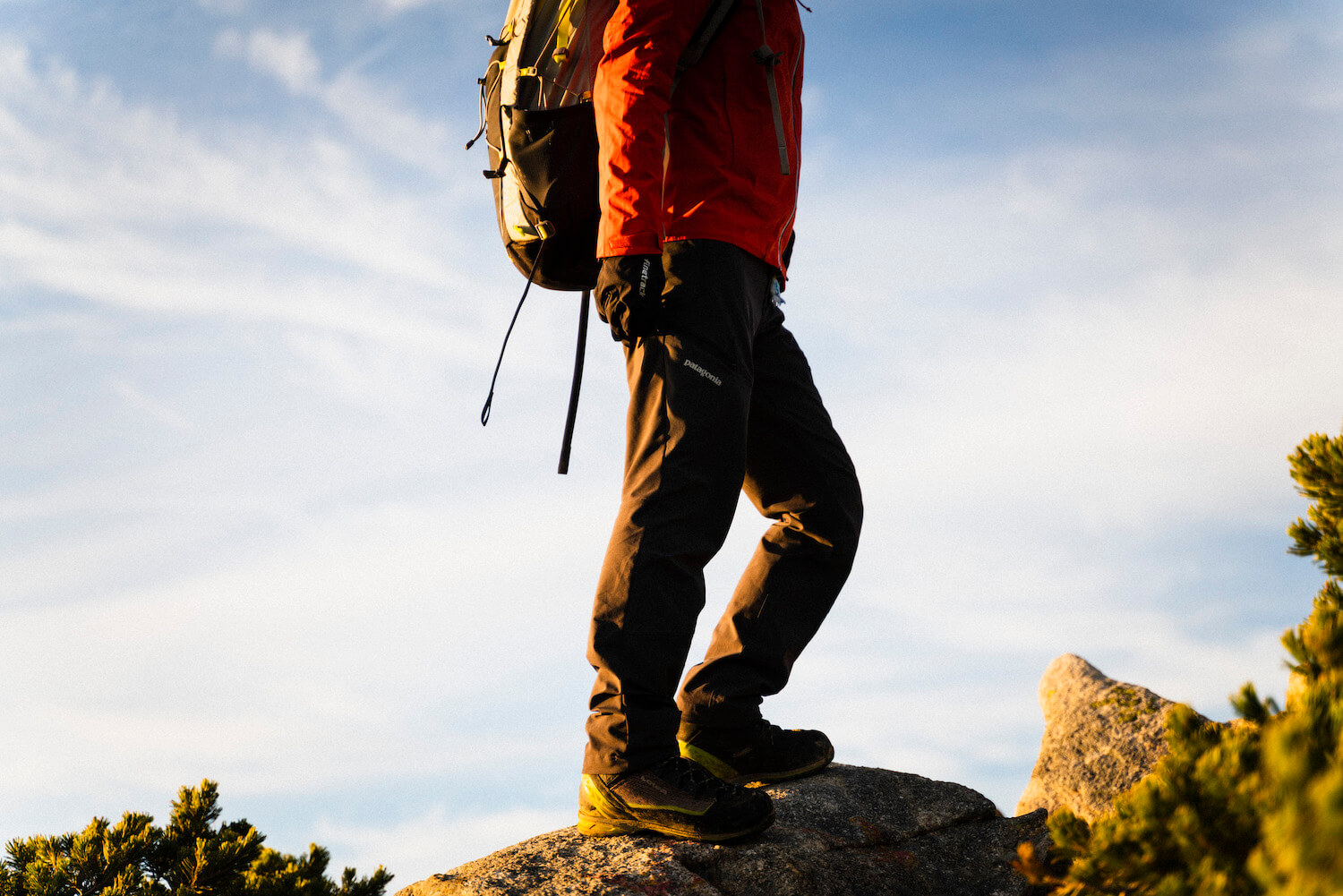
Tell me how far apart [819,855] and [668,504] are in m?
1.36

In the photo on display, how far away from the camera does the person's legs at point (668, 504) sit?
10.9ft

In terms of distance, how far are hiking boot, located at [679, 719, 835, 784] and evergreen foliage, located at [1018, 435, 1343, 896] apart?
6.57 feet

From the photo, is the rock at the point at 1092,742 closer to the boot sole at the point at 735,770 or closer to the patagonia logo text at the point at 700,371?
the boot sole at the point at 735,770

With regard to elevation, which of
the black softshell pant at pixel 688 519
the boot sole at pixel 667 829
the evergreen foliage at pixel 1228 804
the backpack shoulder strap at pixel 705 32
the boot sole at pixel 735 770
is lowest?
the evergreen foliage at pixel 1228 804

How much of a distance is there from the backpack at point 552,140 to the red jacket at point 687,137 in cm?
15

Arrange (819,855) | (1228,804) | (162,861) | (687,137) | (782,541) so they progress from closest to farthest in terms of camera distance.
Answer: (1228,804) → (819,855) → (687,137) → (782,541) → (162,861)

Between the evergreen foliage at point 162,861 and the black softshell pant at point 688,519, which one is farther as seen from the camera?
the evergreen foliage at point 162,861

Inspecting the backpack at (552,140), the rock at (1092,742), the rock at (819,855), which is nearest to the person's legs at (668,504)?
the rock at (819,855)

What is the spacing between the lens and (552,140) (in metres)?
3.78

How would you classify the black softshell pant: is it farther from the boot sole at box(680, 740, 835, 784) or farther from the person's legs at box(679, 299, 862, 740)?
the boot sole at box(680, 740, 835, 784)

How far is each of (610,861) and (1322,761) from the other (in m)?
2.35

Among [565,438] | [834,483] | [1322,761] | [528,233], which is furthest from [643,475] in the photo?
[1322,761]

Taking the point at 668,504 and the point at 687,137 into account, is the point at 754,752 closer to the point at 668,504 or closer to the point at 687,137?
the point at 668,504

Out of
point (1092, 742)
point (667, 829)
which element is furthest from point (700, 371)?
point (1092, 742)
